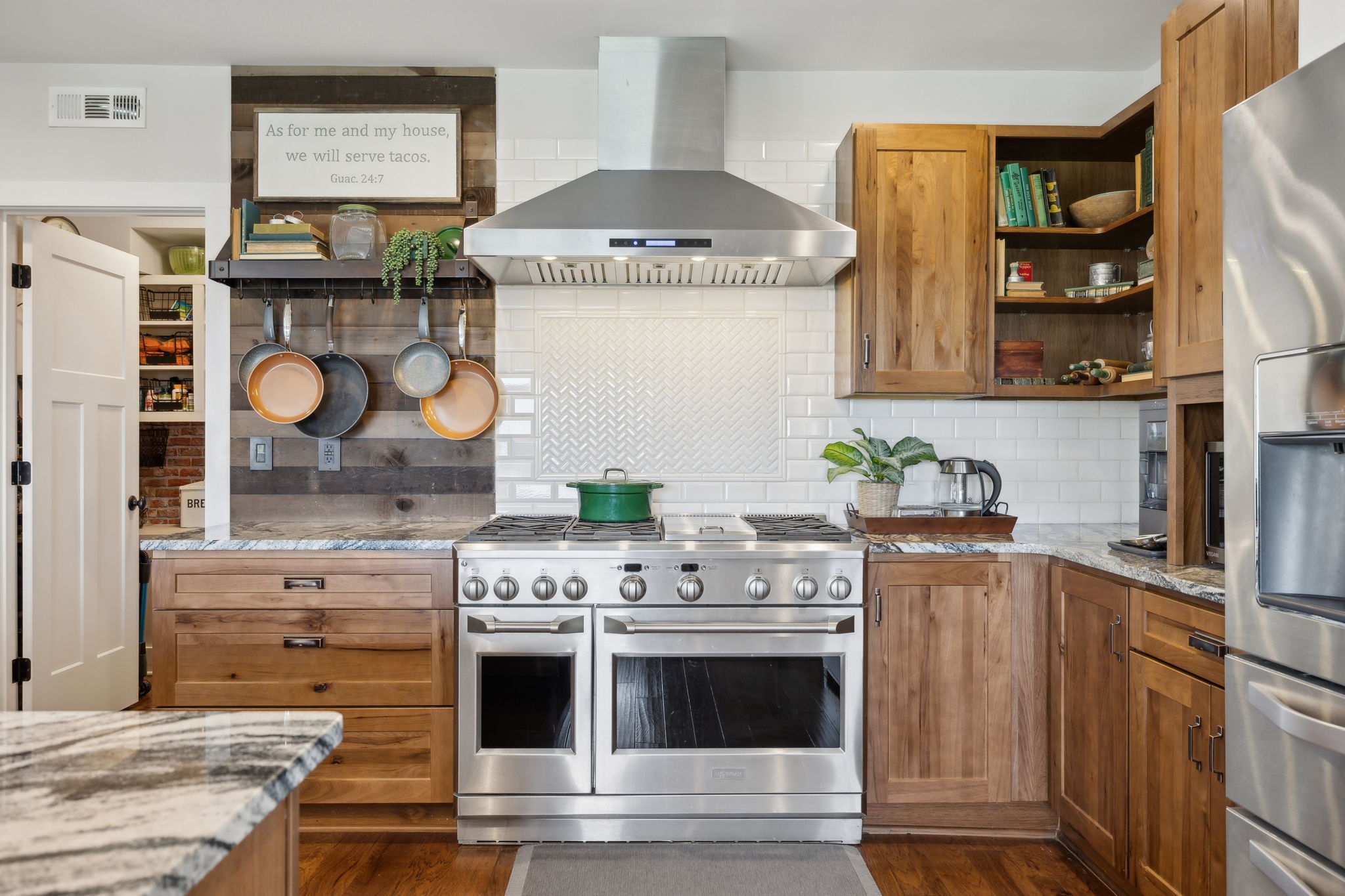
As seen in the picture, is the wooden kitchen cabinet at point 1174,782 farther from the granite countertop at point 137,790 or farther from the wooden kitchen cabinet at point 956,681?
the granite countertop at point 137,790

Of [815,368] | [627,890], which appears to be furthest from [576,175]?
[627,890]

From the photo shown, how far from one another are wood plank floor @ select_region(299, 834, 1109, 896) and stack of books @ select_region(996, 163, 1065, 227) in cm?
202

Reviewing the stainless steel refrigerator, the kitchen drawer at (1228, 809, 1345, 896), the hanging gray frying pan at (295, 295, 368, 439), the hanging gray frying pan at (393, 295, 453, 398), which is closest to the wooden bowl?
the stainless steel refrigerator

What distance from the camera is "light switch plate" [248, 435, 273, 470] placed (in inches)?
118

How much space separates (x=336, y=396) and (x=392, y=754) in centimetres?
131

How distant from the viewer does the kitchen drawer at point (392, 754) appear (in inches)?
95.4

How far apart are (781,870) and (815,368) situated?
1.70 metres

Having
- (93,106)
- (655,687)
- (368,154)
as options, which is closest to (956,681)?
(655,687)

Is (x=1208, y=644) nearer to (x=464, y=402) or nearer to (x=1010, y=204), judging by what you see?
(x=1010, y=204)

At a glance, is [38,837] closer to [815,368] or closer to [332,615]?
[332,615]

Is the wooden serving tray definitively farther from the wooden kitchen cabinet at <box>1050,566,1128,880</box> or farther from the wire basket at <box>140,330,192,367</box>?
the wire basket at <box>140,330,192,367</box>

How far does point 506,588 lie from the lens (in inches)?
93.5

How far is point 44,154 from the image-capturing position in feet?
9.80

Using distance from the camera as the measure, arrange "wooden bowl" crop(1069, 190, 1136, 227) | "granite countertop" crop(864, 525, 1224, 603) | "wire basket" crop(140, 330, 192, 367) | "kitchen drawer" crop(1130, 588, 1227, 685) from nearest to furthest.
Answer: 1. "kitchen drawer" crop(1130, 588, 1227, 685)
2. "granite countertop" crop(864, 525, 1224, 603)
3. "wooden bowl" crop(1069, 190, 1136, 227)
4. "wire basket" crop(140, 330, 192, 367)
